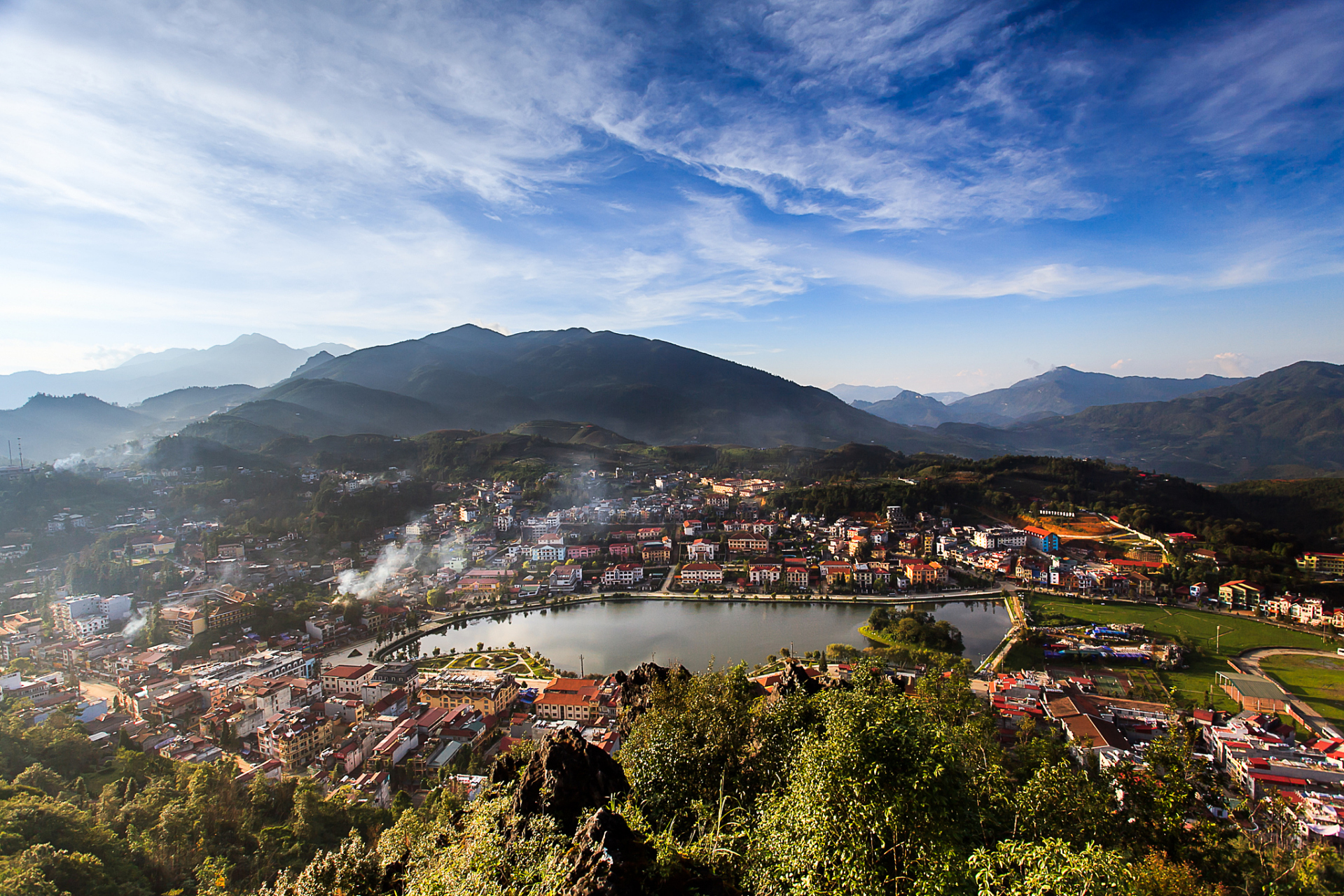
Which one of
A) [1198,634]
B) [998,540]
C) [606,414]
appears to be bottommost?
[1198,634]

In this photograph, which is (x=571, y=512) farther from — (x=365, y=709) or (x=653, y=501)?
(x=365, y=709)

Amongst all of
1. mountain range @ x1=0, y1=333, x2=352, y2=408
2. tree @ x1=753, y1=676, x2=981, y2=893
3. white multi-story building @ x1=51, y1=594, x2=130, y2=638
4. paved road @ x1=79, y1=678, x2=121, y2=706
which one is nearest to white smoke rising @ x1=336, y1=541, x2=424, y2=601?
white multi-story building @ x1=51, y1=594, x2=130, y2=638

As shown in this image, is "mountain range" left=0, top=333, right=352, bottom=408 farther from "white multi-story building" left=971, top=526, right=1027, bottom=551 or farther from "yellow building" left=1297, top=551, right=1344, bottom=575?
"yellow building" left=1297, top=551, right=1344, bottom=575

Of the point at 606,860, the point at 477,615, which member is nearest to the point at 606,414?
the point at 477,615

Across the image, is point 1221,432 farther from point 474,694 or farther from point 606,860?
point 606,860

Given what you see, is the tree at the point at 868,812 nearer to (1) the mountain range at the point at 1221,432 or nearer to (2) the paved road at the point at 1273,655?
(2) the paved road at the point at 1273,655

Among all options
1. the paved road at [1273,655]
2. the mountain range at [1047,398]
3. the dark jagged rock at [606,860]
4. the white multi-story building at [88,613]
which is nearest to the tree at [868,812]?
the dark jagged rock at [606,860]
